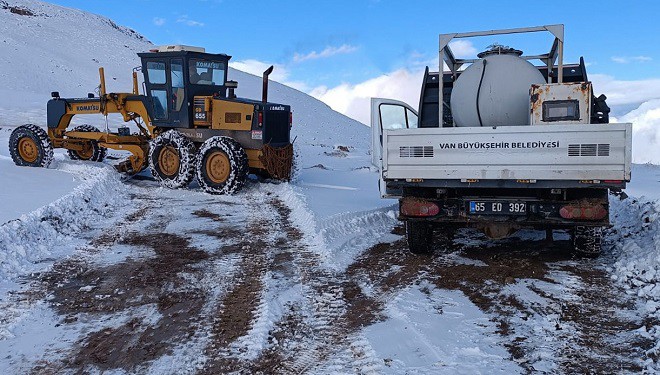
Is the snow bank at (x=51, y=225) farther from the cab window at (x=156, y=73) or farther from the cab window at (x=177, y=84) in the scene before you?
the cab window at (x=156, y=73)

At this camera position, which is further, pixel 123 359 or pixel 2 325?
pixel 2 325

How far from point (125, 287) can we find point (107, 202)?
5.12 meters

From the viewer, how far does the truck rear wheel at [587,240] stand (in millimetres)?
6516

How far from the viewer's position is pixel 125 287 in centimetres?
571

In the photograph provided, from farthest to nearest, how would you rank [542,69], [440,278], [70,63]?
[70,63] → [542,69] → [440,278]

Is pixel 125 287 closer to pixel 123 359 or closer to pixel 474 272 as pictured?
pixel 123 359

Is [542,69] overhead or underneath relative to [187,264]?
overhead

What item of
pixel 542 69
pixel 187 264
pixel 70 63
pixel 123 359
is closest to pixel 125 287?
pixel 187 264

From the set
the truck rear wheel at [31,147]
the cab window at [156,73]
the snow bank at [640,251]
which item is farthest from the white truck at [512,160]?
the truck rear wheel at [31,147]

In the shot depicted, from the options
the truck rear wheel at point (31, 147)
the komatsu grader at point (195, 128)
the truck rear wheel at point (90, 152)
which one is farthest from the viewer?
the truck rear wheel at point (90, 152)

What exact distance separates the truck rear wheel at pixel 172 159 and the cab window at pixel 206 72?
1.30 meters

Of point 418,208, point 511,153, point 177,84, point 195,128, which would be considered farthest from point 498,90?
point 177,84

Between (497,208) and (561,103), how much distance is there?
1.52 m

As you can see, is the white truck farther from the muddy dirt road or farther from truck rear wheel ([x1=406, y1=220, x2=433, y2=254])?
the muddy dirt road
